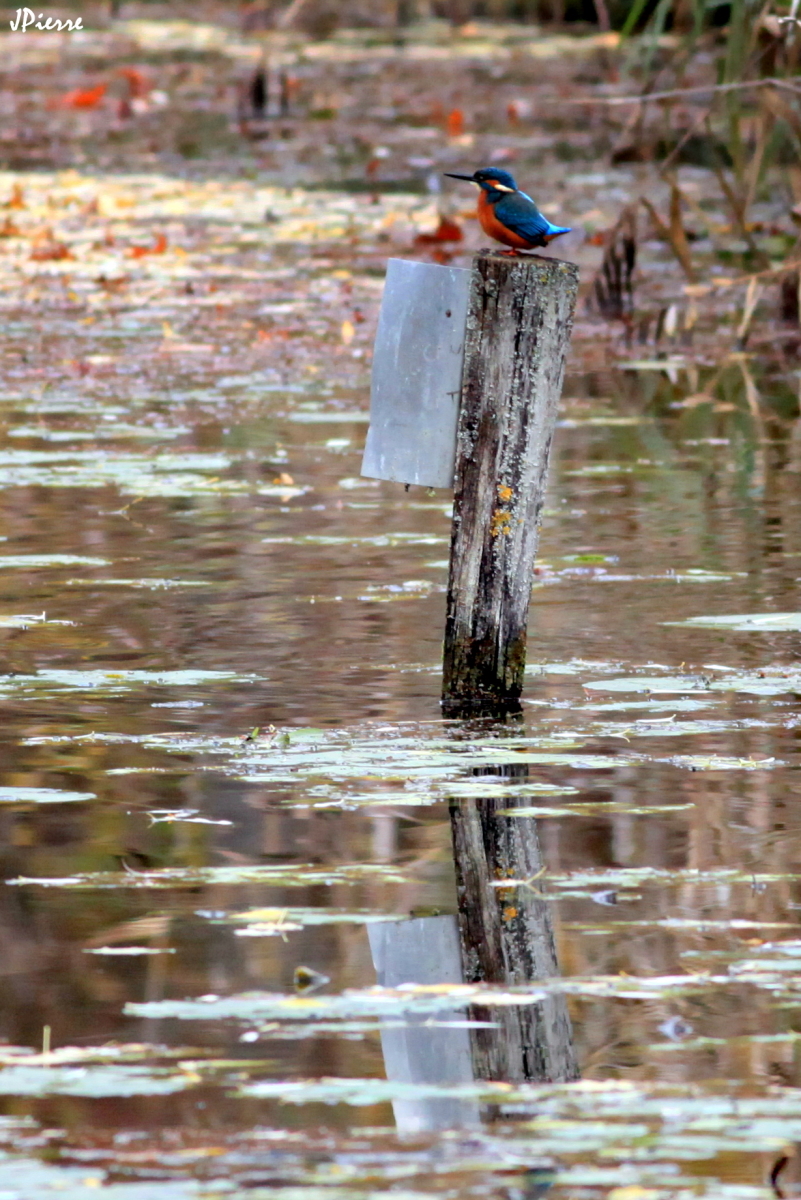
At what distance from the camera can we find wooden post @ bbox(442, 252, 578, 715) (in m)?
6.86

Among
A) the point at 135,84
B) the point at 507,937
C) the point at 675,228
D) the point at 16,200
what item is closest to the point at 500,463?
the point at 507,937

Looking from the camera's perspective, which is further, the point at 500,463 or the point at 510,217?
the point at 510,217

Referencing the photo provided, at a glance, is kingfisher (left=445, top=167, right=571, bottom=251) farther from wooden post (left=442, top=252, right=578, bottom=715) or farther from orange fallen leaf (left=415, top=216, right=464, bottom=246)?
orange fallen leaf (left=415, top=216, right=464, bottom=246)

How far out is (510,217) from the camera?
7.23m

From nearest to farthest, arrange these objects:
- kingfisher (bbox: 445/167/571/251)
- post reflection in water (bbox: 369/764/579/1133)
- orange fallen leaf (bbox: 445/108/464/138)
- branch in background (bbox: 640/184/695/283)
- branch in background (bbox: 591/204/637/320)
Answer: post reflection in water (bbox: 369/764/579/1133)
kingfisher (bbox: 445/167/571/251)
branch in background (bbox: 640/184/695/283)
branch in background (bbox: 591/204/637/320)
orange fallen leaf (bbox: 445/108/464/138)

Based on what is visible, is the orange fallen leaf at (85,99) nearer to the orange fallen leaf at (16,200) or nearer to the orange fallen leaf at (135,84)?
the orange fallen leaf at (135,84)

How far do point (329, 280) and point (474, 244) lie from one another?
1.85m

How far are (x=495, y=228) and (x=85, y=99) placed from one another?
81.9 feet

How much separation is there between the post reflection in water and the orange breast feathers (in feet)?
6.16

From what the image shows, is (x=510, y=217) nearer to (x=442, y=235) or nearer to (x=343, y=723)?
(x=343, y=723)

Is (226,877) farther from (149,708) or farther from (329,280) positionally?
(329,280)

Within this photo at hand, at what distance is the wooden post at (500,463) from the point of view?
6.86m

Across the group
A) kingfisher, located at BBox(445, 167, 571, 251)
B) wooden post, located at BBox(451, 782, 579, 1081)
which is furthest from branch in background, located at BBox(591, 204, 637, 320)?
wooden post, located at BBox(451, 782, 579, 1081)

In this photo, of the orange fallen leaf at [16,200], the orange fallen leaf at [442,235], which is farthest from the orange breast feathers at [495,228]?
the orange fallen leaf at [16,200]
